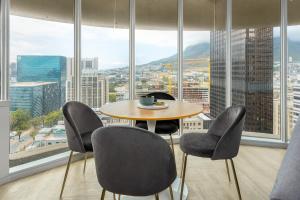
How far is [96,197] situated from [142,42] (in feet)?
8.32

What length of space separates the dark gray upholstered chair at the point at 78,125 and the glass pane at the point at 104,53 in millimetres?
956

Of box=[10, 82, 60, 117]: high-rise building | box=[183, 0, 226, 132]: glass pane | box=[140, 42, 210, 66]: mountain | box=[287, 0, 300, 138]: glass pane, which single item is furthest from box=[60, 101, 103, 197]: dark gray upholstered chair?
box=[287, 0, 300, 138]: glass pane

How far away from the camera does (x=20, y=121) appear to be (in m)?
2.70

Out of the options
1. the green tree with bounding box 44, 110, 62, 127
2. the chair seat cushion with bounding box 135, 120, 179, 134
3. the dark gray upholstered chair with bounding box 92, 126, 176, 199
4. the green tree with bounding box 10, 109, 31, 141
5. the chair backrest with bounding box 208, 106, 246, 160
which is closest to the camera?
the dark gray upholstered chair with bounding box 92, 126, 176, 199

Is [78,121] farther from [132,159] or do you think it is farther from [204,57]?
[204,57]

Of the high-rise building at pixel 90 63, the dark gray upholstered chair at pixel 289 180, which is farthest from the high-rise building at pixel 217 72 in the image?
the dark gray upholstered chair at pixel 289 180

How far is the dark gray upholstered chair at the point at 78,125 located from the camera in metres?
1.99

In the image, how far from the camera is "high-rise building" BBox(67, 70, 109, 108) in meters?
3.22

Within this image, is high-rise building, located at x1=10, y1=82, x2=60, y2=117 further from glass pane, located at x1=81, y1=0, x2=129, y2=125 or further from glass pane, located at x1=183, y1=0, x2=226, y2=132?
glass pane, located at x1=183, y1=0, x2=226, y2=132

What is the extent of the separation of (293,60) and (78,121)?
3383 millimetres

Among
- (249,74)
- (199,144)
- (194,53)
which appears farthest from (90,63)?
(249,74)

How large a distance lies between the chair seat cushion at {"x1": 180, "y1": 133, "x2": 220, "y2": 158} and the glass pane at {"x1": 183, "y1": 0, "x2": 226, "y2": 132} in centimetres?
183

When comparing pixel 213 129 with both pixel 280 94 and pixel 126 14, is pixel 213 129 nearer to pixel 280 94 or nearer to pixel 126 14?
pixel 280 94

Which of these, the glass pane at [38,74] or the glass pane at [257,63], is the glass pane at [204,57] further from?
the glass pane at [38,74]
